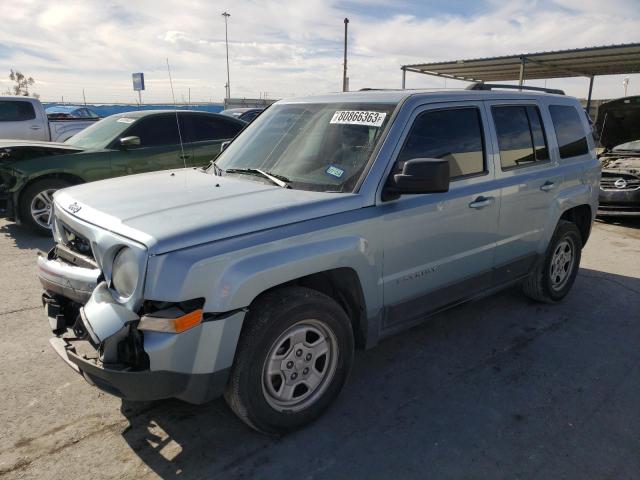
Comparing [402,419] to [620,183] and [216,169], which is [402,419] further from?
[620,183]

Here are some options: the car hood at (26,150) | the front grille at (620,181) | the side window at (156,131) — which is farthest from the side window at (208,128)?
the front grille at (620,181)

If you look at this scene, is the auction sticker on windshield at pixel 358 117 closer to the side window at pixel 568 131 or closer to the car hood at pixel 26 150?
the side window at pixel 568 131

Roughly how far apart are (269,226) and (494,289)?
7.66ft

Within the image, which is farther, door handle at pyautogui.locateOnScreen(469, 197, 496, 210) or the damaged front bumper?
door handle at pyautogui.locateOnScreen(469, 197, 496, 210)

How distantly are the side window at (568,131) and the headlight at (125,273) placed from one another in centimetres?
383

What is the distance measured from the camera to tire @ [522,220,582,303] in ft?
15.4

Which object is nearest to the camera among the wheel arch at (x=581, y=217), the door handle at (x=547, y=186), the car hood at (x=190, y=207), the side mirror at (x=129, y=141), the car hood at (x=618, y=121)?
the car hood at (x=190, y=207)

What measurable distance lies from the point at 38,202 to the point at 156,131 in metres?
1.94

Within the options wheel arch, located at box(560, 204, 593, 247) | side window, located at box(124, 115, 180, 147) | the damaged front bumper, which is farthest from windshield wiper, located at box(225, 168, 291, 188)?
side window, located at box(124, 115, 180, 147)

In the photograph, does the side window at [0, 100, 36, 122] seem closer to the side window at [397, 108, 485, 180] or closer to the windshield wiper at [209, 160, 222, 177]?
the windshield wiper at [209, 160, 222, 177]

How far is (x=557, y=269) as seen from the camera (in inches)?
192

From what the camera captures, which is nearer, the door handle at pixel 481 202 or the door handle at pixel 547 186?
the door handle at pixel 481 202

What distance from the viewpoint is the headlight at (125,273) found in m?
2.36

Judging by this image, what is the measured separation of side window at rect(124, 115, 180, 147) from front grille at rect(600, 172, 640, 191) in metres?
7.03
